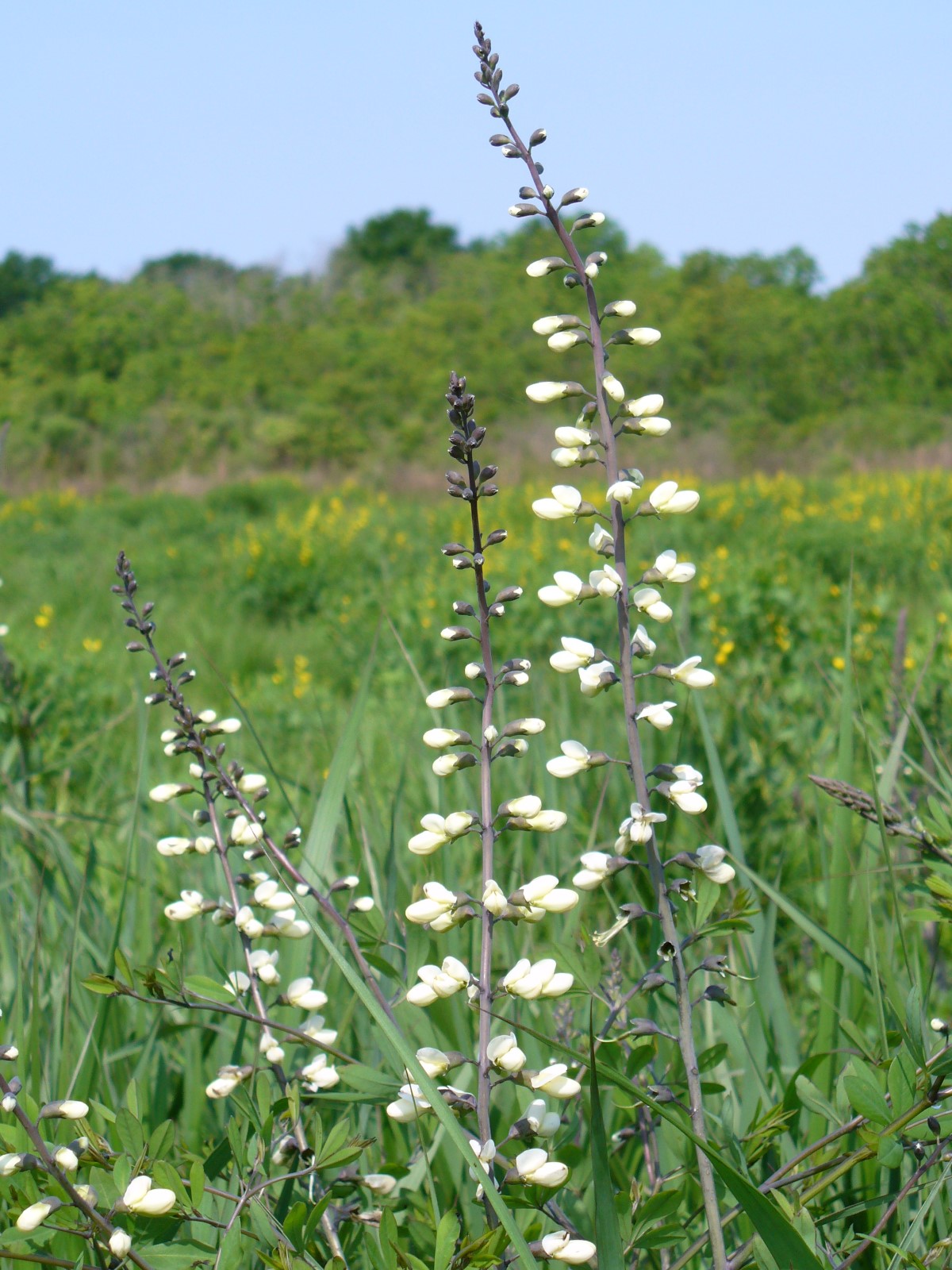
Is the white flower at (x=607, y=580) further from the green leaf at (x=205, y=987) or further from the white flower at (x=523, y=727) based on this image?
the green leaf at (x=205, y=987)

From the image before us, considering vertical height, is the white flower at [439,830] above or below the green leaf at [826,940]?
above

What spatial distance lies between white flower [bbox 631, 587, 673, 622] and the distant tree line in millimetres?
24182

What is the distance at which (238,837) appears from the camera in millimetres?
1179

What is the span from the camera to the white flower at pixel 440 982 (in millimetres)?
854

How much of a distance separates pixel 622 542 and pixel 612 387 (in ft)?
0.45

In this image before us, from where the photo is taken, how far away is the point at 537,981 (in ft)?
2.84

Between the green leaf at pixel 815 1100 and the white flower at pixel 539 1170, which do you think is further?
the green leaf at pixel 815 1100

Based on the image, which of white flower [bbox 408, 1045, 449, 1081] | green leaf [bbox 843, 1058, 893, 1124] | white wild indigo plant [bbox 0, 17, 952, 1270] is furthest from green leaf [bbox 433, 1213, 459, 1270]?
green leaf [bbox 843, 1058, 893, 1124]

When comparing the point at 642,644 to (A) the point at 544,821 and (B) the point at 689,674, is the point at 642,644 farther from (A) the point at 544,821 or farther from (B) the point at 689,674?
(A) the point at 544,821

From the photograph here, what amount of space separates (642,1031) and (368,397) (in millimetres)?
35067

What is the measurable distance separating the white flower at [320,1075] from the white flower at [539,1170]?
26 cm

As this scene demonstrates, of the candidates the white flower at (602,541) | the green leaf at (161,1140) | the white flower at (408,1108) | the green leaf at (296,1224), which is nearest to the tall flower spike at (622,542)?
the white flower at (602,541)

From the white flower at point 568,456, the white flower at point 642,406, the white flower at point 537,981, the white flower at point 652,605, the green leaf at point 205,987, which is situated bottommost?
the green leaf at point 205,987

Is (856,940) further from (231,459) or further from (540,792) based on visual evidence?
(231,459)
